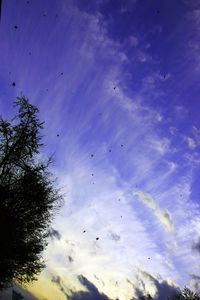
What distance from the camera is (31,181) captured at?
22.6 meters

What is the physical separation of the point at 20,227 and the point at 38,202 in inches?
88.0

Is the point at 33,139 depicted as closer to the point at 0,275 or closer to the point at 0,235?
the point at 0,235

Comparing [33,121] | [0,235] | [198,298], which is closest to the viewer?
[0,235]

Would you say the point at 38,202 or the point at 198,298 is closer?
the point at 38,202

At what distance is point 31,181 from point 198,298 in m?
50.2

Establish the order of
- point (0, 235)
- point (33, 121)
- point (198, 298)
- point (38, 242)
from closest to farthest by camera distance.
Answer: point (0, 235), point (33, 121), point (38, 242), point (198, 298)

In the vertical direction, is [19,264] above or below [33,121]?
below

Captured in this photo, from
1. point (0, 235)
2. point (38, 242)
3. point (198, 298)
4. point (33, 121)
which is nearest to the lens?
point (0, 235)

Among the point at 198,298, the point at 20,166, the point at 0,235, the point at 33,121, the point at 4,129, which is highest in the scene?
the point at 198,298

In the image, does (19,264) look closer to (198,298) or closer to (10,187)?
(10,187)

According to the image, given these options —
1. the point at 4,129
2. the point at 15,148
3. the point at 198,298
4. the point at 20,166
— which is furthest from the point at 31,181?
the point at 198,298

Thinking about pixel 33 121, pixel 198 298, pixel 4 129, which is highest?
pixel 198 298

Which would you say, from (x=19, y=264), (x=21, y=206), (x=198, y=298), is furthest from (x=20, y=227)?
(x=198, y=298)

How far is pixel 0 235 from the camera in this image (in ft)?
68.1
